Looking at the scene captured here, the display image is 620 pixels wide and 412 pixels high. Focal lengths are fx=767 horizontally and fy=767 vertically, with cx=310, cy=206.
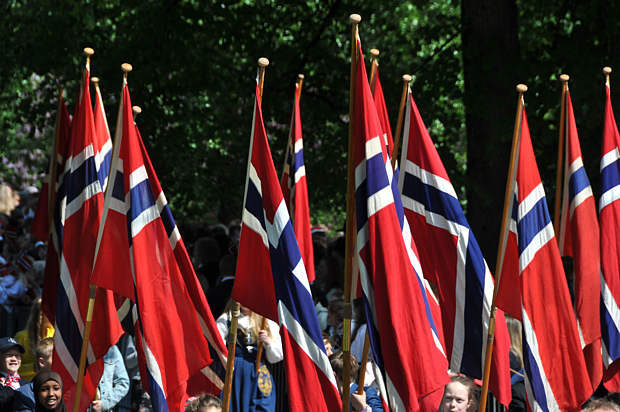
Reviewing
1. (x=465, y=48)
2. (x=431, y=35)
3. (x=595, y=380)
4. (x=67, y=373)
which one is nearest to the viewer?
(x=67, y=373)

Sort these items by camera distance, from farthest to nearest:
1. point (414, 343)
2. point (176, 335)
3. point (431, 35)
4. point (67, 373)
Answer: point (431, 35) → point (67, 373) → point (176, 335) → point (414, 343)

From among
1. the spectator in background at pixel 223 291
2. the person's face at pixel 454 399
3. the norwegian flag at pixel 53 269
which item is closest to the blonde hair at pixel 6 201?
the spectator in background at pixel 223 291

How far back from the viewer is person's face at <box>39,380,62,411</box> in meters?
5.05

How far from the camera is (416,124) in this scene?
5.40 m

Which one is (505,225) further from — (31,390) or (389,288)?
(31,390)

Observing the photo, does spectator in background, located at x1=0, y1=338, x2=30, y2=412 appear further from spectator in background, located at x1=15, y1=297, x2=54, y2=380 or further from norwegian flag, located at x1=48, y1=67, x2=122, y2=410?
spectator in background, located at x1=15, y1=297, x2=54, y2=380

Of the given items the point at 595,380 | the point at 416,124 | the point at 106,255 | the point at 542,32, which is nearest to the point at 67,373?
the point at 106,255

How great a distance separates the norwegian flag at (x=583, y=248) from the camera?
240 inches

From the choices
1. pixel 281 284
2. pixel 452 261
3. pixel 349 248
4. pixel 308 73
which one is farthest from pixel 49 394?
pixel 308 73

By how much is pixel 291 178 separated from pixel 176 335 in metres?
2.37

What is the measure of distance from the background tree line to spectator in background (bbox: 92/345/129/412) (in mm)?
4116

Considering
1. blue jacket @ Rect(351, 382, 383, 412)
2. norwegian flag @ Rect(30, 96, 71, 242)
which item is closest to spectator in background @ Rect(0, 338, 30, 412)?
norwegian flag @ Rect(30, 96, 71, 242)

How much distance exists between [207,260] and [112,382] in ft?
9.51

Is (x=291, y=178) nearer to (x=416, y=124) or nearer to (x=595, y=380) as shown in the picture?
(x=416, y=124)
